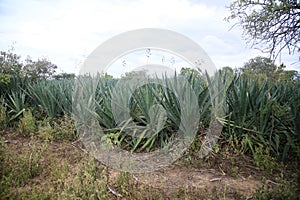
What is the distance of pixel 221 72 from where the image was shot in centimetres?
356

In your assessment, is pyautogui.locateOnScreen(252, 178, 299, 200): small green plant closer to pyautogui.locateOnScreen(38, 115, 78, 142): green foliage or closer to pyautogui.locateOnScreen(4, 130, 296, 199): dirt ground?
pyautogui.locateOnScreen(4, 130, 296, 199): dirt ground

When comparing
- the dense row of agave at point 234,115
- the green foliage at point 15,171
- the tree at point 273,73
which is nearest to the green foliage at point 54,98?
the dense row of agave at point 234,115

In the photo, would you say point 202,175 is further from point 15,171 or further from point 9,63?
point 9,63

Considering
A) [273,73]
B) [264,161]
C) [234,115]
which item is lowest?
[264,161]

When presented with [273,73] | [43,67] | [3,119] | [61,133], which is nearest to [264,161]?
[61,133]

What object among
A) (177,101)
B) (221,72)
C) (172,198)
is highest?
(221,72)

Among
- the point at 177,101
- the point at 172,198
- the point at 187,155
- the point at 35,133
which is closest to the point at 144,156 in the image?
the point at 187,155

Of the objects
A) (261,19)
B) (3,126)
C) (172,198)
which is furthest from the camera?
(261,19)

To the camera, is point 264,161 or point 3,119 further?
point 3,119

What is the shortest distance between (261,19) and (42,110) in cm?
535

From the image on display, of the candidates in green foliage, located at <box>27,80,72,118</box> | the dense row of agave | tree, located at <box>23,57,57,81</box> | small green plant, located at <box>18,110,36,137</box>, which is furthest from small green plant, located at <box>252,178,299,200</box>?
tree, located at <box>23,57,57,81</box>

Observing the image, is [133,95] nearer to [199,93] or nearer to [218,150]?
[199,93]

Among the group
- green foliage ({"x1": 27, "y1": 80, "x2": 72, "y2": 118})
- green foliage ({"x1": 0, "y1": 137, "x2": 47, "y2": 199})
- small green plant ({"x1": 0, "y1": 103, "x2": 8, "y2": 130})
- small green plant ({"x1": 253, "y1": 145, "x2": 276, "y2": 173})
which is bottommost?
green foliage ({"x1": 0, "y1": 137, "x2": 47, "y2": 199})

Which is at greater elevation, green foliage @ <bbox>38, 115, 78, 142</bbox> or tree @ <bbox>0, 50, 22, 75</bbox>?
tree @ <bbox>0, 50, 22, 75</bbox>
